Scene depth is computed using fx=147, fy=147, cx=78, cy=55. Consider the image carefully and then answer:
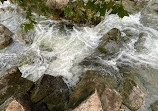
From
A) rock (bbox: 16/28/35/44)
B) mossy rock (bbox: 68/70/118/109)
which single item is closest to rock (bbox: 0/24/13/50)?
rock (bbox: 16/28/35/44)

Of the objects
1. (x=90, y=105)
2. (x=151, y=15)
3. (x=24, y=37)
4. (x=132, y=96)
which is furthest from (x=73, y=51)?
(x=151, y=15)

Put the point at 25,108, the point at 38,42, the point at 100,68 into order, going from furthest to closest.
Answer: the point at 38,42
the point at 100,68
the point at 25,108

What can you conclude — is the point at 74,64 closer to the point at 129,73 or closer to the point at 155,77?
the point at 129,73

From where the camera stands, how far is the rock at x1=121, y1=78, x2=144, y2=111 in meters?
4.20

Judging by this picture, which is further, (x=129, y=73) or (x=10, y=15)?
(x=10, y=15)

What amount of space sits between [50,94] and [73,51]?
264 cm

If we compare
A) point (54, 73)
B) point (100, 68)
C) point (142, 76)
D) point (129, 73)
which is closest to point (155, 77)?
point (142, 76)

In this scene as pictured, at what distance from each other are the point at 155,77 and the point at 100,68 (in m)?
1.92

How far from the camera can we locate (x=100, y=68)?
5.52 meters

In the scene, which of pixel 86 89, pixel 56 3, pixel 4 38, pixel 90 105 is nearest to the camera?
pixel 90 105

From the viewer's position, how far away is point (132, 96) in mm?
4305

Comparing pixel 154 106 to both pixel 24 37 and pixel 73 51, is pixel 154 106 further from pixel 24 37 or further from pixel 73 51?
pixel 24 37

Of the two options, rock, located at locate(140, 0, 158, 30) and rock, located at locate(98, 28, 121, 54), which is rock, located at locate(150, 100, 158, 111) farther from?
rock, located at locate(140, 0, 158, 30)

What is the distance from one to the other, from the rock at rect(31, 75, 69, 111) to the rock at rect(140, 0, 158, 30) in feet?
19.5
